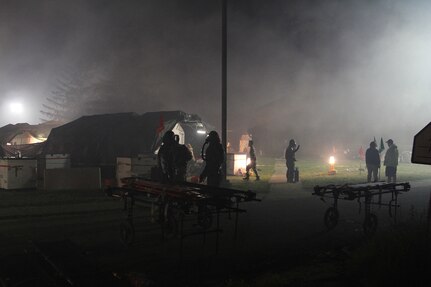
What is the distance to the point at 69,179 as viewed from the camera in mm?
13797

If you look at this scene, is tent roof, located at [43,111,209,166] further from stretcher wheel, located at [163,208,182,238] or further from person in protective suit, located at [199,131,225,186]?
stretcher wheel, located at [163,208,182,238]

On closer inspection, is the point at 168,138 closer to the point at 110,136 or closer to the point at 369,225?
the point at 369,225

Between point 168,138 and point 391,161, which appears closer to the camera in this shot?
point 168,138

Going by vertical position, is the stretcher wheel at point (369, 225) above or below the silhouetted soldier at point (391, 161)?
below

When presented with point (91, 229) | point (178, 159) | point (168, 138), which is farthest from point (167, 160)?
point (91, 229)

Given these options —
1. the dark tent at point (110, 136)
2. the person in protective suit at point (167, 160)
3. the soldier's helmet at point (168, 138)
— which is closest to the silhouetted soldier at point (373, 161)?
the dark tent at point (110, 136)

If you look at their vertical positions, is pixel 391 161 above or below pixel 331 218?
above

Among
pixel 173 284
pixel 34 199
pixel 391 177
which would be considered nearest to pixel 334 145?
pixel 391 177

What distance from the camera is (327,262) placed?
19.9 ft

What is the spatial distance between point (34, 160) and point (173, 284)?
452 inches

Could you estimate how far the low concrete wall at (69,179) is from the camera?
13.7 meters

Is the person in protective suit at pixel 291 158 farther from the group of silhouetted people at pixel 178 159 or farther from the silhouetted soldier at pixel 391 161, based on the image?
the group of silhouetted people at pixel 178 159

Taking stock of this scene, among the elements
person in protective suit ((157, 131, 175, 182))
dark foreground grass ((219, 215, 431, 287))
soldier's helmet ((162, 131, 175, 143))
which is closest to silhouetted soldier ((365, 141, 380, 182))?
soldier's helmet ((162, 131, 175, 143))

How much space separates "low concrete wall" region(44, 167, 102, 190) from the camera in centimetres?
1373
